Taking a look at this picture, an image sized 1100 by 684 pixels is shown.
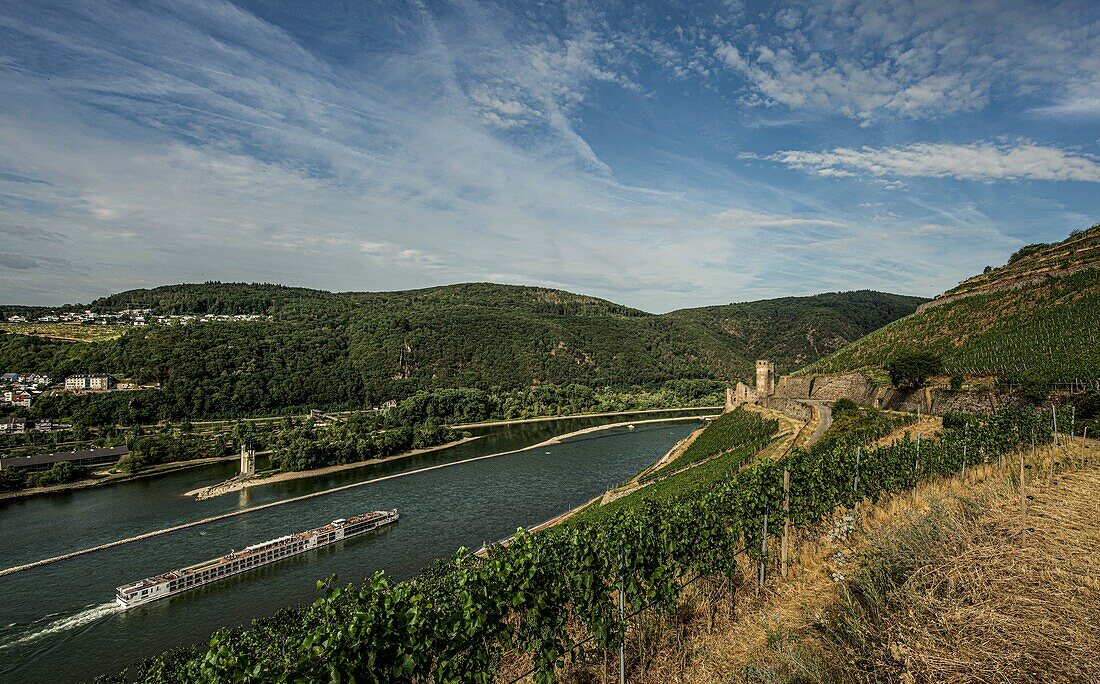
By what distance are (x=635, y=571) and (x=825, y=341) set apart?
136m

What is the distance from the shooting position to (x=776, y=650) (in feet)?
19.6

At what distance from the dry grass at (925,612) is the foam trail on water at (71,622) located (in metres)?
25.3

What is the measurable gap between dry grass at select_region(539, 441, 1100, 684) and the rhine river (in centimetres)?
2048

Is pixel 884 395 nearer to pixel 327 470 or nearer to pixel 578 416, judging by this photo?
pixel 327 470

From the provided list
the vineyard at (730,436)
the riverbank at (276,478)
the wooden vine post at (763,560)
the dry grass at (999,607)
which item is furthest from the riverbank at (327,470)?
the dry grass at (999,607)

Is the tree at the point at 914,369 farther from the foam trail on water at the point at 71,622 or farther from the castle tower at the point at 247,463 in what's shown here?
the castle tower at the point at 247,463

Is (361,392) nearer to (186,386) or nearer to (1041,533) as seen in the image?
(186,386)

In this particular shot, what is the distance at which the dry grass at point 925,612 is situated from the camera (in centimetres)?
387

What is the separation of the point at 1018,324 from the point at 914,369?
11.6 meters

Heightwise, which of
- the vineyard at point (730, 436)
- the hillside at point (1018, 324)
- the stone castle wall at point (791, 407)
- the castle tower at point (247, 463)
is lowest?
the castle tower at point (247, 463)

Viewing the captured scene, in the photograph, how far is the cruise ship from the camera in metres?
22.9

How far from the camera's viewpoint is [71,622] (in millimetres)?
21828

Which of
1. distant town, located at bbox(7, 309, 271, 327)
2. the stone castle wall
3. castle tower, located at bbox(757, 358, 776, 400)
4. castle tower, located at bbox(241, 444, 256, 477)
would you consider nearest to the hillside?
castle tower, located at bbox(757, 358, 776, 400)

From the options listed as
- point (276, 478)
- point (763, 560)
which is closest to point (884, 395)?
point (763, 560)
